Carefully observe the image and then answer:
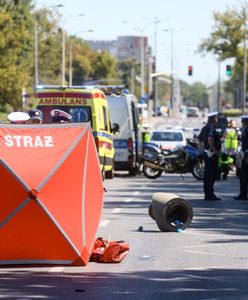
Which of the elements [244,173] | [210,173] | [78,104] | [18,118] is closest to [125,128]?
[78,104]

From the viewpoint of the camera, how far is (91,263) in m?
12.0

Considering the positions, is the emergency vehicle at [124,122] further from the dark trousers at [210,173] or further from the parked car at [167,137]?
the parked car at [167,137]

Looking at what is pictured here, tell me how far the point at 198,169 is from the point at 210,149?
376 inches

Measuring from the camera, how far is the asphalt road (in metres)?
10.1

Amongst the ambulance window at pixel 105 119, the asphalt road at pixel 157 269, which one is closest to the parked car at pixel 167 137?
the ambulance window at pixel 105 119

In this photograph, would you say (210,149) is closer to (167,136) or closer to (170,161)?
(170,161)

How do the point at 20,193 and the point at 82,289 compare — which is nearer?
the point at 82,289

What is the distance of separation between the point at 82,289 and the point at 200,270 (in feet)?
6.35

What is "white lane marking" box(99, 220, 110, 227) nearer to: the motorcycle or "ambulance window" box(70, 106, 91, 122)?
"ambulance window" box(70, 106, 91, 122)

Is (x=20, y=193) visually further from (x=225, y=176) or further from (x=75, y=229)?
(x=225, y=176)

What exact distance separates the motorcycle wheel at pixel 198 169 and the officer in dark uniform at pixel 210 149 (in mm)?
8829

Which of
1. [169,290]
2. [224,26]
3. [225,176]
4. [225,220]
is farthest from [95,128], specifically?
[224,26]

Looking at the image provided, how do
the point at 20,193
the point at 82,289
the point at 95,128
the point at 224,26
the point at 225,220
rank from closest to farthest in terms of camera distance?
the point at 82,289 < the point at 20,193 < the point at 225,220 < the point at 95,128 < the point at 224,26

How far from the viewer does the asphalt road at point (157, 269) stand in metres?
10.1
